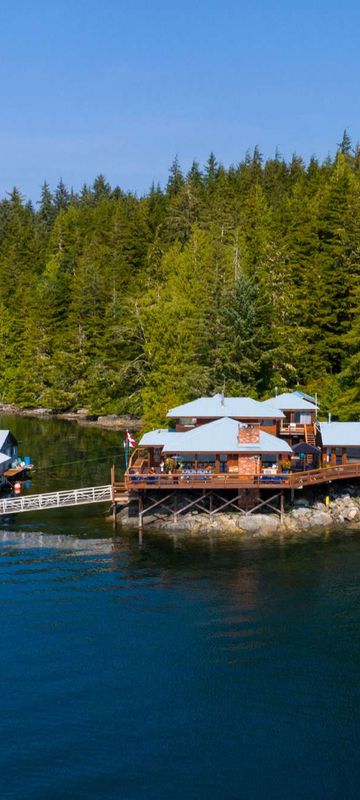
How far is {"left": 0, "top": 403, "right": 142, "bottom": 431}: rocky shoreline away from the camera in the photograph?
108750 mm

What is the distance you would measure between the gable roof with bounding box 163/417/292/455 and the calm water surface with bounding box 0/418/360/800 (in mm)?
6825

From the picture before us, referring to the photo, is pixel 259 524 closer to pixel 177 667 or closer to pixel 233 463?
pixel 233 463

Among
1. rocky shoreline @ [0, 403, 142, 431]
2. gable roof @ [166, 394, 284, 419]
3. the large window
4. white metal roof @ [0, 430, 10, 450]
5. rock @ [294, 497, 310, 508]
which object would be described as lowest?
rock @ [294, 497, 310, 508]

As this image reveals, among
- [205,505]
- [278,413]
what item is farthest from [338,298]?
[205,505]

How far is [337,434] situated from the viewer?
60.3 m

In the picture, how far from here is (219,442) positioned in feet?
183

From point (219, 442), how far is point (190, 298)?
51591 mm

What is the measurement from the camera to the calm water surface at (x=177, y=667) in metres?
26.7

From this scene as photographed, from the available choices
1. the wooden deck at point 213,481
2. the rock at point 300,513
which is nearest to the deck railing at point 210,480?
the wooden deck at point 213,481

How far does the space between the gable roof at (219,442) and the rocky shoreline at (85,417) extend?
156 feet

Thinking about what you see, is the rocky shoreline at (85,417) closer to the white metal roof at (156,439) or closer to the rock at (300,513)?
the white metal roof at (156,439)

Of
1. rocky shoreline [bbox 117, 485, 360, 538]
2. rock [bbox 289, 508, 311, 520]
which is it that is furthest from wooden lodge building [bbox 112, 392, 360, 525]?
rock [bbox 289, 508, 311, 520]

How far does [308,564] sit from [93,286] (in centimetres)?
8907

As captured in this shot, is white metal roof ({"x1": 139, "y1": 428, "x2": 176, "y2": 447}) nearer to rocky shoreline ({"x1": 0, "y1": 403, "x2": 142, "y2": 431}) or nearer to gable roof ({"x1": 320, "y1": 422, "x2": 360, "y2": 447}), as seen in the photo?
gable roof ({"x1": 320, "y1": 422, "x2": 360, "y2": 447})
